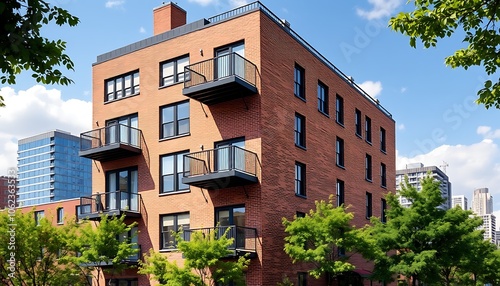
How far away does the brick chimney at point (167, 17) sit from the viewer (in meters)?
31.8

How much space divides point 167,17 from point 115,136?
7289mm

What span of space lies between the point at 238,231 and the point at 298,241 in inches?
107

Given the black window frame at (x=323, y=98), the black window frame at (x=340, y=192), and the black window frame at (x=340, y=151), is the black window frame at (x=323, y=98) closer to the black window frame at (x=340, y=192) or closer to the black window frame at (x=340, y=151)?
the black window frame at (x=340, y=151)

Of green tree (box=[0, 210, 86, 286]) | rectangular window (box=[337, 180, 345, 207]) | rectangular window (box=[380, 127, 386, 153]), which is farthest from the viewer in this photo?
rectangular window (box=[380, 127, 386, 153])

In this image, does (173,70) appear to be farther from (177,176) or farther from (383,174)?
(383,174)

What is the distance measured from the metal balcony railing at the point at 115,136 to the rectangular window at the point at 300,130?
849 cm

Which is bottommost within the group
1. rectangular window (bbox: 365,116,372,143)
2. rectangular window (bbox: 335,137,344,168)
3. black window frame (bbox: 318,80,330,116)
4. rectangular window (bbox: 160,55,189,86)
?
rectangular window (bbox: 335,137,344,168)

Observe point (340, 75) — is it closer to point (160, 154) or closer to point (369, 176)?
point (369, 176)

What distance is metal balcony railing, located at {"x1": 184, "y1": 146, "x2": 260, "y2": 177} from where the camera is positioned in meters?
25.5

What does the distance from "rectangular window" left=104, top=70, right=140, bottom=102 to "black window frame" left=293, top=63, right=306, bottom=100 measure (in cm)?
876

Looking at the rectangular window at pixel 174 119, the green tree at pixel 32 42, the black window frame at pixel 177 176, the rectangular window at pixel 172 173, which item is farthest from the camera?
the rectangular window at pixel 174 119

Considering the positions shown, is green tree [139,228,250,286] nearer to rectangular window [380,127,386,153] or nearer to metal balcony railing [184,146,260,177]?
metal balcony railing [184,146,260,177]

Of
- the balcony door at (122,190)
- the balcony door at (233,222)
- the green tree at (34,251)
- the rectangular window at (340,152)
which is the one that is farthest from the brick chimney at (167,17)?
the rectangular window at (340,152)

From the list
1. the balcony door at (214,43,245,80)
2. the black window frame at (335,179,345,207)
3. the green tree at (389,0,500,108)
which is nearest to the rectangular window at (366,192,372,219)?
the black window frame at (335,179,345,207)
